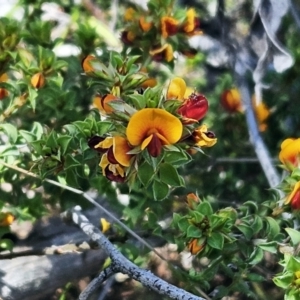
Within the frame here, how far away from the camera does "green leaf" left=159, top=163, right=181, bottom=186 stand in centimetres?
98

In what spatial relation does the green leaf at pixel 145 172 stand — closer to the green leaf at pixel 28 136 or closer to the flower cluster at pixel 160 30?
the green leaf at pixel 28 136

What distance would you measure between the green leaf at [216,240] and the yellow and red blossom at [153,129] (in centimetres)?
27

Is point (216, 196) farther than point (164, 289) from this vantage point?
Yes

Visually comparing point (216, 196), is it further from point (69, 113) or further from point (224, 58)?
point (224, 58)

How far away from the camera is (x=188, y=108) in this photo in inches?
37.3

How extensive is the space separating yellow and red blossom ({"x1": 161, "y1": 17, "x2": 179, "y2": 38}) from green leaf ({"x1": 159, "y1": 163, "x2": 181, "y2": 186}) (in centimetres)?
52

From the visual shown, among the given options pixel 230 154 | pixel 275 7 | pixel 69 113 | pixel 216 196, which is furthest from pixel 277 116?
pixel 69 113

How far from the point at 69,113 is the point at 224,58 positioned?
1.08m


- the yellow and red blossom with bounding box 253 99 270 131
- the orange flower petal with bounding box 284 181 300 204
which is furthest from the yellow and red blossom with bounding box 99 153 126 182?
the yellow and red blossom with bounding box 253 99 270 131

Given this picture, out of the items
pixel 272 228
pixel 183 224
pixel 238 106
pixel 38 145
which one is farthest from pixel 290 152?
pixel 238 106

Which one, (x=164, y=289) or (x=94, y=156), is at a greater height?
(x=94, y=156)

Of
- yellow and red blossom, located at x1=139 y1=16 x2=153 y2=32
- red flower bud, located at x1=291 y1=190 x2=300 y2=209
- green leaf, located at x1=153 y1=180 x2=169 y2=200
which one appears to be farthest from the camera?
yellow and red blossom, located at x1=139 y1=16 x2=153 y2=32

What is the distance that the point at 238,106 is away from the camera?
1.74m

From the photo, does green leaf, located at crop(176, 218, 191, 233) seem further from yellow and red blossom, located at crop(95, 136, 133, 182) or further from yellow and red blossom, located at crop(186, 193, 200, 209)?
yellow and red blossom, located at crop(95, 136, 133, 182)
